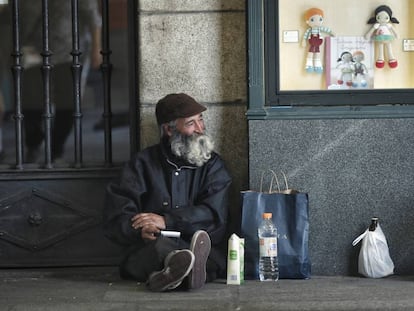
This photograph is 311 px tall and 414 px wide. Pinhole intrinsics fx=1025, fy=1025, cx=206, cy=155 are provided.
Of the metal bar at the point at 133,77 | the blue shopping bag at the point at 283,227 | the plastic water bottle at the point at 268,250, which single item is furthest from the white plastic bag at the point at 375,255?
→ the metal bar at the point at 133,77

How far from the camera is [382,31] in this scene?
23.7 ft

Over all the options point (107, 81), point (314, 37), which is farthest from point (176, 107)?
point (314, 37)

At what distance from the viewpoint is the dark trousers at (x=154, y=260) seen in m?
6.75

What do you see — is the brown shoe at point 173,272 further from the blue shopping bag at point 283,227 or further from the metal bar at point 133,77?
the metal bar at point 133,77

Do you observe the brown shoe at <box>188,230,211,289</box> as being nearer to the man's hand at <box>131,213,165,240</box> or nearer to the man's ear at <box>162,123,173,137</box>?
the man's hand at <box>131,213,165,240</box>

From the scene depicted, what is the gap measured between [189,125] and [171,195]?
498mm

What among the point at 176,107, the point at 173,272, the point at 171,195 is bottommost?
the point at 173,272

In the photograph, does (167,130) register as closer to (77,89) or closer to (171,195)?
(171,195)

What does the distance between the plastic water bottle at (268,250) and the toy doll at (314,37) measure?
1.16 m

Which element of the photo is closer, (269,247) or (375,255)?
(269,247)

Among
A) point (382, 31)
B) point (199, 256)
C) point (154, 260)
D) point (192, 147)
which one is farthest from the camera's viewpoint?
point (382, 31)

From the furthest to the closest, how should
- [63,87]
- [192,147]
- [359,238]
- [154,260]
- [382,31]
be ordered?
[63,87] < [382,31] < [359,238] < [192,147] < [154,260]

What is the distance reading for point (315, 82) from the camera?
24.0 feet

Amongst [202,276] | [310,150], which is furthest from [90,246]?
[310,150]
